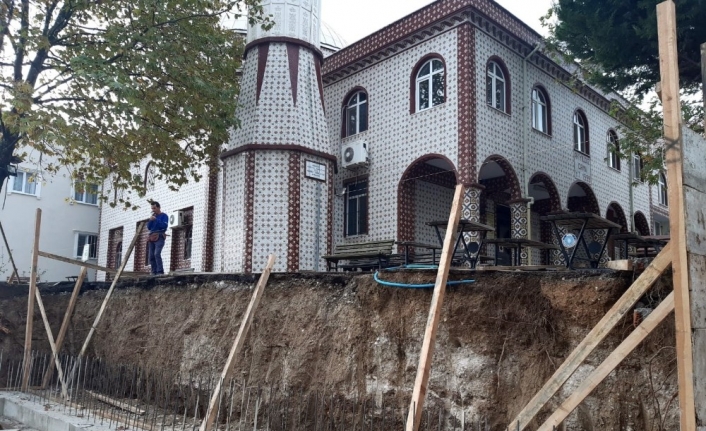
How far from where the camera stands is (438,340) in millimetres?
6328

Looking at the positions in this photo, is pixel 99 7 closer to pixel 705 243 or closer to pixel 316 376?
pixel 316 376

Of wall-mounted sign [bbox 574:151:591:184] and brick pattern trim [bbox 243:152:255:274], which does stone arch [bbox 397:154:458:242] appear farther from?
wall-mounted sign [bbox 574:151:591:184]

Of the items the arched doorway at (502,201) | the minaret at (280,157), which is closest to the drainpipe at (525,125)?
the arched doorway at (502,201)

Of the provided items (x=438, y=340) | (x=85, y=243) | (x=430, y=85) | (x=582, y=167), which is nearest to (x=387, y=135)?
(x=430, y=85)

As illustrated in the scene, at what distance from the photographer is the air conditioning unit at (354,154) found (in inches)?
593

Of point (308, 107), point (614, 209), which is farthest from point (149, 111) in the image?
point (614, 209)

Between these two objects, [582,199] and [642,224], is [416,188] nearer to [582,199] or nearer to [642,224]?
[582,199]

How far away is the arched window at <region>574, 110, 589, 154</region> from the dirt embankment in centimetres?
1225

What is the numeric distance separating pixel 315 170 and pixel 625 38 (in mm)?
6708

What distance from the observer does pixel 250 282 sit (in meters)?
8.54

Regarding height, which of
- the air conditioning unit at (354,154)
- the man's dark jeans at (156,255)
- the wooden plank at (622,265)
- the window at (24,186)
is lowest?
the wooden plank at (622,265)

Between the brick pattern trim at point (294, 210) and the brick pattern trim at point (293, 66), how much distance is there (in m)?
1.37

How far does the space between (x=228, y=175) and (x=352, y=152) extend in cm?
318

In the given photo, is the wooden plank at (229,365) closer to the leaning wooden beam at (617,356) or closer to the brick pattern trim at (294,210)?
the leaning wooden beam at (617,356)
